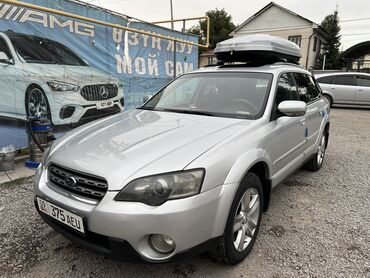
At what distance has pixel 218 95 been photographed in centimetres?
315

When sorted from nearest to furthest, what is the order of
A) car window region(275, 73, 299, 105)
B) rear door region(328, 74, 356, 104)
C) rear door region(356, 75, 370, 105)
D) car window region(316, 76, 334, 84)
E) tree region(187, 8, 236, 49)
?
1. car window region(275, 73, 299, 105)
2. rear door region(356, 75, 370, 105)
3. rear door region(328, 74, 356, 104)
4. car window region(316, 76, 334, 84)
5. tree region(187, 8, 236, 49)

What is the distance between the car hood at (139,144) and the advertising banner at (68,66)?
2519mm

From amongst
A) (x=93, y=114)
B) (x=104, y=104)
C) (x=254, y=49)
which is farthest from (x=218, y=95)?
(x=104, y=104)

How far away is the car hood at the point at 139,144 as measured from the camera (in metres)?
1.92

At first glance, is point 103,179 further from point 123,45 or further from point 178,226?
point 123,45

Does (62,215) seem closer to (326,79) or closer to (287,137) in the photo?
(287,137)

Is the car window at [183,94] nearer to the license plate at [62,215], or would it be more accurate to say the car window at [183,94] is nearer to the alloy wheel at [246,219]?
the alloy wheel at [246,219]

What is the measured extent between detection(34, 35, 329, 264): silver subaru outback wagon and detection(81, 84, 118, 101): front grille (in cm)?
287

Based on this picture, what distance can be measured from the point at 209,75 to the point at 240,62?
71 cm

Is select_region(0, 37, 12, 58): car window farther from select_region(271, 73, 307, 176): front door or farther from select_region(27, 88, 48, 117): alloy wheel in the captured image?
select_region(271, 73, 307, 176): front door

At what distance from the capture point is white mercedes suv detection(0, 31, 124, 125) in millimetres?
4535

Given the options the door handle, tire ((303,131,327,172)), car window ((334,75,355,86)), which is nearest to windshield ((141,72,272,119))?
the door handle

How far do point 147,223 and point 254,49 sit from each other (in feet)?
8.54

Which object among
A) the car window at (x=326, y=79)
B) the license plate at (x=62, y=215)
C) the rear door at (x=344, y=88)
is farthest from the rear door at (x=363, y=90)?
the license plate at (x=62, y=215)
